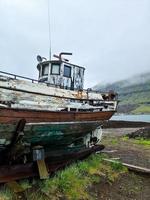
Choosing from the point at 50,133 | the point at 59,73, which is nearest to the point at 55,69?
the point at 59,73

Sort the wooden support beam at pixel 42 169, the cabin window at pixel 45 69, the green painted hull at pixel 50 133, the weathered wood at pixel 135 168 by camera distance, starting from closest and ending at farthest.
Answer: the green painted hull at pixel 50 133 < the wooden support beam at pixel 42 169 < the weathered wood at pixel 135 168 < the cabin window at pixel 45 69

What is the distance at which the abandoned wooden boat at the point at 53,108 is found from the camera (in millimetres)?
9898

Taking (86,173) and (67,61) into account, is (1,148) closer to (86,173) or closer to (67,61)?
(86,173)

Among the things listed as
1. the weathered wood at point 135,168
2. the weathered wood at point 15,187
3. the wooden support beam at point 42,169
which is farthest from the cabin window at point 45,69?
the weathered wood at point 15,187

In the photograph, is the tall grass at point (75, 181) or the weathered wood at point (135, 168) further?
the weathered wood at point (135, 168)

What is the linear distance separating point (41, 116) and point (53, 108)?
1.06 metres

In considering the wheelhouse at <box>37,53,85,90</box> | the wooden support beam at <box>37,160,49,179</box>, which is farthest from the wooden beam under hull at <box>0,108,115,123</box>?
the wheelhouse at <box>37,53,85,90</box>

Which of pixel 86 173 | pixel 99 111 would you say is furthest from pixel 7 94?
pixel 99 111

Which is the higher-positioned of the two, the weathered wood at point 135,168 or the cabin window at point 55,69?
the cabin window at point 55,69

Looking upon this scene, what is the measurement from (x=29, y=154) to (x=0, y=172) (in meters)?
1.86

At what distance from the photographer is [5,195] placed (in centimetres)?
864

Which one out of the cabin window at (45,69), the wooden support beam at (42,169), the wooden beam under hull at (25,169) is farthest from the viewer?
the cabin window at (45,69)

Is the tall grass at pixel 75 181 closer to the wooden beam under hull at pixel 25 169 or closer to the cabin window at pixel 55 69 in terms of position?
the wooden beam under hull at pixel 25 169

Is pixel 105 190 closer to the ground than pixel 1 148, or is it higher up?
closer to the ground
